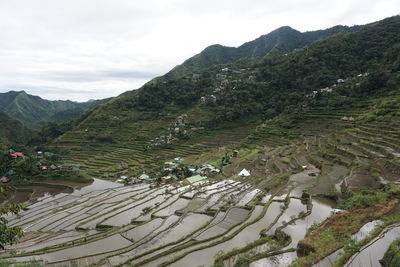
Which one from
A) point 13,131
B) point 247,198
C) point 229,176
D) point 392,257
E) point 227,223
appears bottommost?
point 229,176

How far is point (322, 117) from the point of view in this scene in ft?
141

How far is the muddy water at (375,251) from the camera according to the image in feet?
27.6

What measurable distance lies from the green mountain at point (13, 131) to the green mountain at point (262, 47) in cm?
6943

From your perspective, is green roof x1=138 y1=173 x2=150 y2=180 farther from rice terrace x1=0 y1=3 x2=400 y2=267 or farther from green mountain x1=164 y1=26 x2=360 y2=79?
green mountain x1=164 y1=26 x2=360 y2=79

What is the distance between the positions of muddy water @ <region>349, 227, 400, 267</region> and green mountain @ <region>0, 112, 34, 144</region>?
9376cm

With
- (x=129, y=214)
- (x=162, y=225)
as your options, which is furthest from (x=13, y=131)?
(x=162, y=225)

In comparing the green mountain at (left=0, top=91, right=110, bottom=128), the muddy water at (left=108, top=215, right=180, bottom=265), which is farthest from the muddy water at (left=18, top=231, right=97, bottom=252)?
the green mountain at (left=0, top=91, right=110, bottom=128)

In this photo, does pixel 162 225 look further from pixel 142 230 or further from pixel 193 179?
pixel 193 179

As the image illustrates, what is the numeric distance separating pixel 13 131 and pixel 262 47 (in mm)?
143963

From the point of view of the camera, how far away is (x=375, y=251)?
9.01m

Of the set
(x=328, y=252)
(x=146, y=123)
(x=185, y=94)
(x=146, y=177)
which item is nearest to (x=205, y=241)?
(x=328, y=252)

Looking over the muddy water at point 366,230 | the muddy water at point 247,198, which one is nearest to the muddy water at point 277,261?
the muddy water at point 366,230

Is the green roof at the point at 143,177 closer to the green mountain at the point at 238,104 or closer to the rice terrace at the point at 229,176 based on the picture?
the rice terrace at the point at 229,176

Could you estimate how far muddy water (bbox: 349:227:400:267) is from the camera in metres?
8.41
